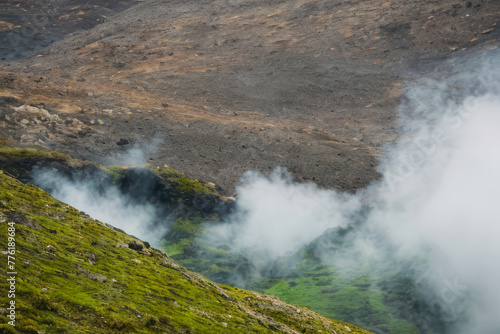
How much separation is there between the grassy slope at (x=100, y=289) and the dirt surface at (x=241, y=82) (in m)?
20.4

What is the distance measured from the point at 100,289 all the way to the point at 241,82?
46.1 metres

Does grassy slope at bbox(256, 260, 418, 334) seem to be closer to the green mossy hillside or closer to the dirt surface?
the green mossy hillside

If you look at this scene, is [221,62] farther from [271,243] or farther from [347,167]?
[271,243]

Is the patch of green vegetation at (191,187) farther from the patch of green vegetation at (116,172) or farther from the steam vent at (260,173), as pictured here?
the patch of green vegetation at (116,172)

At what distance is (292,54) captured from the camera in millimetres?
61375

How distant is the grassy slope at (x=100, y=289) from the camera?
1148 cm

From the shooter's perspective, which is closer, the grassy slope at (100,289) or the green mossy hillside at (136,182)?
the grassy slope at (100,289)

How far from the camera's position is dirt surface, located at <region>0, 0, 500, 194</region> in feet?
140

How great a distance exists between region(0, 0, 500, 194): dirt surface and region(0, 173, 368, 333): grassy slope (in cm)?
2044

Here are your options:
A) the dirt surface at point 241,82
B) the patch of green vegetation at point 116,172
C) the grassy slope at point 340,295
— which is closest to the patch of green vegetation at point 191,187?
the dirt surface at point 241,82

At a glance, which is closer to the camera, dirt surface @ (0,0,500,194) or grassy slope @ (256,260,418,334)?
grassy slope @ (256,260,418,334)

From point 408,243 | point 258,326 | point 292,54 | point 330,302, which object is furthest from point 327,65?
point 258,326

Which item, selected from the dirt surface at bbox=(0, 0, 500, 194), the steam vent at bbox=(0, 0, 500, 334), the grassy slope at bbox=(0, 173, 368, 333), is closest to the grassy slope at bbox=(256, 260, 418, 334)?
the steam vent at bbox=(0, 0, 500, 334)

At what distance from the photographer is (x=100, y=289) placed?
1357 cm
